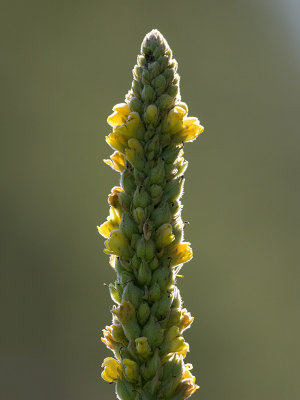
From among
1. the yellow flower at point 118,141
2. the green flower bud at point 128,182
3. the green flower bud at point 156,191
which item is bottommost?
the green flower bud at point 156,191

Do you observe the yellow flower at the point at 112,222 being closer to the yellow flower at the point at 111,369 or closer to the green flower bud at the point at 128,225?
the green flower bud at the point at 128,225

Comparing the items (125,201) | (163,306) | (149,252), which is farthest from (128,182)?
(163,306)

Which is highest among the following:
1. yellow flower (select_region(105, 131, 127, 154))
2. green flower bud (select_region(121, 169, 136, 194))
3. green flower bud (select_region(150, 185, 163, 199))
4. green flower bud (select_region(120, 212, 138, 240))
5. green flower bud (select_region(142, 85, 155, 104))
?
green flower bud (select_region(142, 85, 155, 104))

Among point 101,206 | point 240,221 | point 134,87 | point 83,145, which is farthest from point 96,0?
point 134,87

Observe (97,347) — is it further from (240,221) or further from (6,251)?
(240,221)

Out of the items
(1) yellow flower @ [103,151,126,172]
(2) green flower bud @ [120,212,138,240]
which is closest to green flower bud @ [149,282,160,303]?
(2) green flower bud @ [120,212,138,240]

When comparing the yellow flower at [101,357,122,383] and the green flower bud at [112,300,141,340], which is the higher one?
the green flower bud at [112,300,141,340]

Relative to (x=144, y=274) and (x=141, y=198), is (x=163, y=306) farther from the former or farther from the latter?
(x=141, y=198)

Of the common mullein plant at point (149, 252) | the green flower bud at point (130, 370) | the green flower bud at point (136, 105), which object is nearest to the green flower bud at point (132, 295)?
the common mullein plant at point (149, 252)

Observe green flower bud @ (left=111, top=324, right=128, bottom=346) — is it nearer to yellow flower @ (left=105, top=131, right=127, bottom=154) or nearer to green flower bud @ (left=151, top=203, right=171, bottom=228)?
green flower bud @ (left=151, top=203, right=171, bottom=228)
